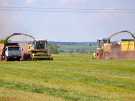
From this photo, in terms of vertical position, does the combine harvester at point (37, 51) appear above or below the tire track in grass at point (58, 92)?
above

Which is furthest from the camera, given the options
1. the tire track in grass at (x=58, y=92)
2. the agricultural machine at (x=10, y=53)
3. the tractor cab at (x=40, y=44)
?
the tractor cab at (x=40, y=44)

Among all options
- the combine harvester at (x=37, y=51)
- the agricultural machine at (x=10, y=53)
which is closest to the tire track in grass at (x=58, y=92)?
the agricultural machine at (x=10, y=53)

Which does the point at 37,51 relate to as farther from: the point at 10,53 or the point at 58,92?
the point at 58,92

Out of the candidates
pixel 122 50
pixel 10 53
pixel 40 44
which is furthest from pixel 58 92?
pixel 122 50

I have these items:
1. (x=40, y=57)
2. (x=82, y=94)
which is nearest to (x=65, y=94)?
(x=82, y=94)

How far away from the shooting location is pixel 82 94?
55.4ft

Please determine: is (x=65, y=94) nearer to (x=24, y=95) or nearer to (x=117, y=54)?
(x=24, y=95)

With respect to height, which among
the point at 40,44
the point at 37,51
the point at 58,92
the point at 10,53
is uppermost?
the point at 40,44

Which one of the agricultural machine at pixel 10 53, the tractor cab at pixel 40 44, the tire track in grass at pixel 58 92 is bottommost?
the tire track in grass at pixel 58 92

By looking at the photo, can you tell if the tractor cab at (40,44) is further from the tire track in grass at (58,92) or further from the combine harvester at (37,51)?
the tire track in grass at (58,92)

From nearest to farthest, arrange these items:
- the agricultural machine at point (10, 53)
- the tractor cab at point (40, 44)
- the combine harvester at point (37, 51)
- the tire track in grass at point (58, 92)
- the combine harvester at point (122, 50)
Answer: the tire track in grass at point (58, 92)
the agricultural machine at point (10, 53)
the combine harvester at point (37, 51)
the tractor cab at point (40, 44)
the combine harvester at point (122, 50)

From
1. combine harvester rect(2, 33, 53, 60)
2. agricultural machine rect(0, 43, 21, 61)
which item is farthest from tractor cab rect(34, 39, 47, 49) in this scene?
agricultural machine rect(0, 43, 21, 61)

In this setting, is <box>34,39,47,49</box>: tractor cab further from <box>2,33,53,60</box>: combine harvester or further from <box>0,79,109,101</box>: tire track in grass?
<box>0,79,109,101</box>: tire track in grass

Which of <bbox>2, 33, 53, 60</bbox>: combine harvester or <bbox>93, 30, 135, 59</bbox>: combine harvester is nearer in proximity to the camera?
<bbox>2, 33, 53, 60</bbox>: combine harvester
